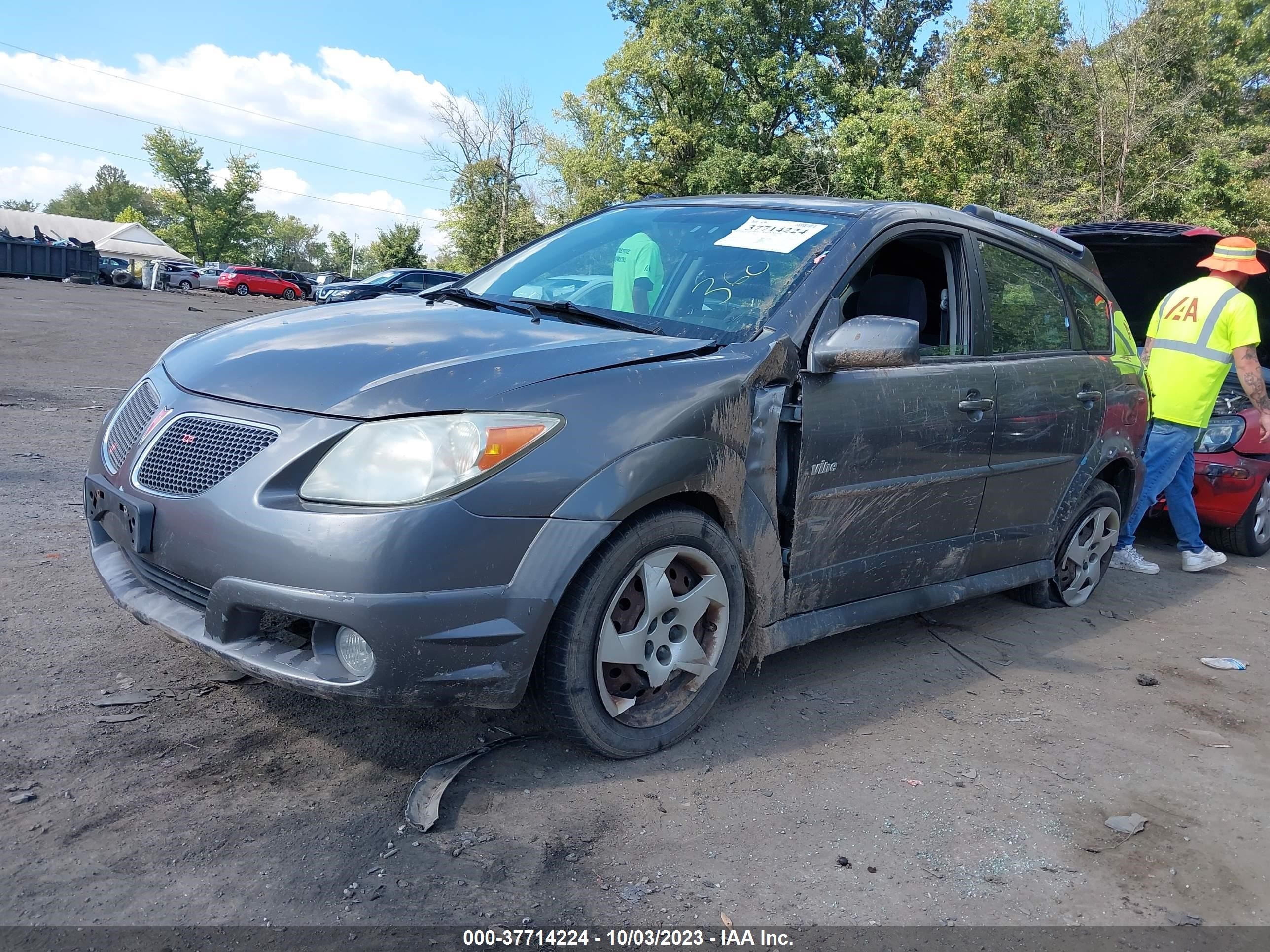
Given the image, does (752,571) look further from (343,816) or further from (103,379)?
(103,379)

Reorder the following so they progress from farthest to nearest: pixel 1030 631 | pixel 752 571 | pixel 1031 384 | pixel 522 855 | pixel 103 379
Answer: pixel 103 379
pixel 1030 631
pixel 1031 384
pixel 752 571
pixel 522 855

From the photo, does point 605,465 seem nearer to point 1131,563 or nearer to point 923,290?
point 923,290

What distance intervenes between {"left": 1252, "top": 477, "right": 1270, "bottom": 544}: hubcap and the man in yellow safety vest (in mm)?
629

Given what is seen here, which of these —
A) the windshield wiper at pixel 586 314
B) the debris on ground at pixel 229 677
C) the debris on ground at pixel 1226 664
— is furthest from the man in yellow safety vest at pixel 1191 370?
the debris on ground at pixel 229 677

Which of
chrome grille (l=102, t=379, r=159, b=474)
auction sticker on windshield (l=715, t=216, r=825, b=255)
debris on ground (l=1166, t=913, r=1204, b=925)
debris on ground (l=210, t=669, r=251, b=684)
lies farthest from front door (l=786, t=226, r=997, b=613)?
chrome grille (l=102, t=379, r=159, b=474)

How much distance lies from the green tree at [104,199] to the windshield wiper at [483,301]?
127798 millimetres

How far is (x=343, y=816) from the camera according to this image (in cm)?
261

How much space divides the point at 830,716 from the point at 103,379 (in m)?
9.54

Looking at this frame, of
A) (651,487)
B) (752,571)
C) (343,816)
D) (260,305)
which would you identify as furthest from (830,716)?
(260,305)

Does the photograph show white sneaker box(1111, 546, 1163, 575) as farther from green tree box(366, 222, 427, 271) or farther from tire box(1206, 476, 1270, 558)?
green tree box(366, 222, 427, 271)

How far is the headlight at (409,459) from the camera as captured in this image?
2.54 metres

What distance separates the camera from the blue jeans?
21.2 feet

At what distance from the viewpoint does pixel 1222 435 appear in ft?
22.9

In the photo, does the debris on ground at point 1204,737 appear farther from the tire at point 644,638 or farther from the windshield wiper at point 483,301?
the windshield wiper at point 483,301
